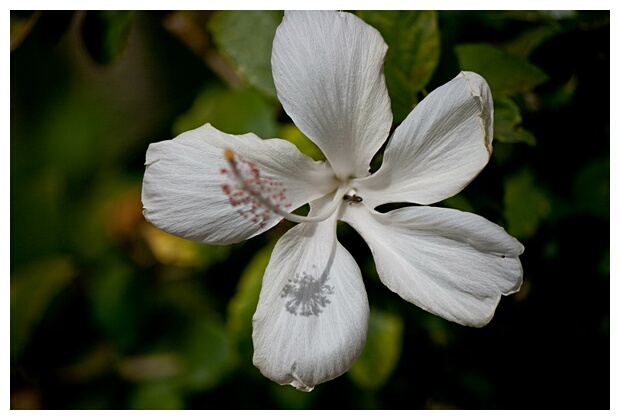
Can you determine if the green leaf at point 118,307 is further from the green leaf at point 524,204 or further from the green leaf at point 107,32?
the green leaf at point 524,204

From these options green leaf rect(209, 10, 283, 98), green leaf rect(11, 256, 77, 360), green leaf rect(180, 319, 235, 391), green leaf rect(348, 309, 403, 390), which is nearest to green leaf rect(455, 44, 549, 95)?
green leaf rect(209, 10, 283, 98)

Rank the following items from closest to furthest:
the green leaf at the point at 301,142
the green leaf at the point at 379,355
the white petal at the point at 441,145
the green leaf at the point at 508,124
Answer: the white petal at the point at 441,145 → the green leaf at the point at 508,124 → the green leaf at the point at 301,142 → the green leaf at the point at 379,355

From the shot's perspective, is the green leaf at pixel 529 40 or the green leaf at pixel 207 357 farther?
the green leaf at pixel 207 357

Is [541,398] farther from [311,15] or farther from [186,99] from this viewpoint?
[186,99]

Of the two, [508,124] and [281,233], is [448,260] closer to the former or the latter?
[508,124]

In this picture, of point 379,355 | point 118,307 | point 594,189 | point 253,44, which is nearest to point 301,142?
point 253,44

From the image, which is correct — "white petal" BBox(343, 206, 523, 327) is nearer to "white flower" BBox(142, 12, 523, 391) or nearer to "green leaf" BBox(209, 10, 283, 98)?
"white flower" BBox(142, 12, 523, 391)

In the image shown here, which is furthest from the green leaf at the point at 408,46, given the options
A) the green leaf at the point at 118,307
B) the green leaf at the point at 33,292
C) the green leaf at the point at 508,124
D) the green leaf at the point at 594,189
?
the green leaf at the point at 33,292
